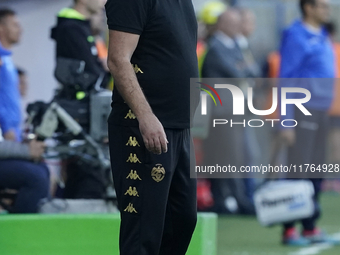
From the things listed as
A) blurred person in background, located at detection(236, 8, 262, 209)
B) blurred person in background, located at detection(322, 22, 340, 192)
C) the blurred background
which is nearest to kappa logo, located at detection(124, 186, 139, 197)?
the blurred background

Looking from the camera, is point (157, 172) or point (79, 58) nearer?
point (157, 172)

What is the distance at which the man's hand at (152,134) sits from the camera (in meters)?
3.15

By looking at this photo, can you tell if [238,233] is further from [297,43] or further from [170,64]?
[170,64]

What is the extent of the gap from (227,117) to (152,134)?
5.32 m

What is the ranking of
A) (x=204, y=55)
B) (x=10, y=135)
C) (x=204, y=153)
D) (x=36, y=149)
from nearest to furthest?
(x=36, y=149) → (x=10, y=135) → (x=204, y=55) → (x=204, y=153)

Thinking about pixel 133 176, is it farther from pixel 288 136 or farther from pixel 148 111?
pixel 288 136

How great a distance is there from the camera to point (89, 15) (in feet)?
19.4

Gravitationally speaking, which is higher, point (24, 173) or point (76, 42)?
point (76, 42)

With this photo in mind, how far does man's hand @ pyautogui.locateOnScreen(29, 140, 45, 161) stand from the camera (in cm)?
520

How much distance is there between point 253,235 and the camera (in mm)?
6957

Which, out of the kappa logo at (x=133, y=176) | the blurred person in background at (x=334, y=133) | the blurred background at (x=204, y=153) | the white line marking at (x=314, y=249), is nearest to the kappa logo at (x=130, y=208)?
the kappa logo at (x=133, y=176)

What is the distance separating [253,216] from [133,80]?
524 centimetres

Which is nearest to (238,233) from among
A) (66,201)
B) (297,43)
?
(297,43)

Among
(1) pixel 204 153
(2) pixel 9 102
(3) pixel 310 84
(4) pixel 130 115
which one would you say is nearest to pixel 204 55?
(1) pixel 204 153
